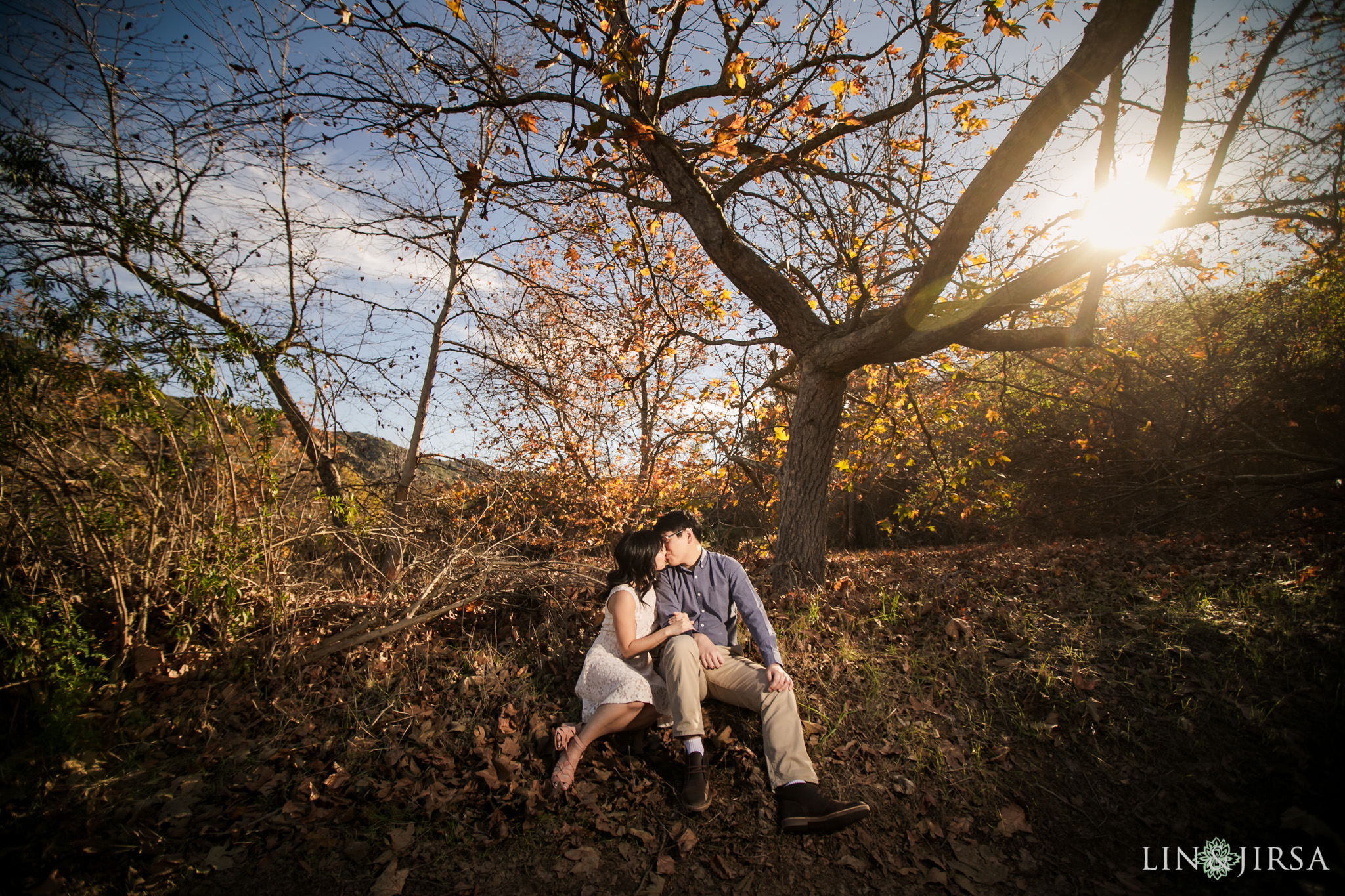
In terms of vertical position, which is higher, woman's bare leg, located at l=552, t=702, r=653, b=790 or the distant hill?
the distant hill

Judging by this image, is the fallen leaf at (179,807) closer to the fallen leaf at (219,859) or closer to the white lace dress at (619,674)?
the fallen leaf at (219,859)

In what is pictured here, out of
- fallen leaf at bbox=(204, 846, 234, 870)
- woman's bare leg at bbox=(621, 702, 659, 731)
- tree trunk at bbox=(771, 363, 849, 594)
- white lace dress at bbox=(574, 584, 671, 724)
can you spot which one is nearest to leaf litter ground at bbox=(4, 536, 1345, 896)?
fallen leaf at bbox=(204, 846, 234, 870)

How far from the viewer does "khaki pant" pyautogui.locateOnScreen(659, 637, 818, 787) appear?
2695 mm

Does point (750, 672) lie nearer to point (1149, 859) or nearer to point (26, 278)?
point (1149, 859)

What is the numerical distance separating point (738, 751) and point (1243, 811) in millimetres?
2458

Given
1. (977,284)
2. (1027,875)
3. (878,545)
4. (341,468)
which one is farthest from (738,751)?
(878,545)

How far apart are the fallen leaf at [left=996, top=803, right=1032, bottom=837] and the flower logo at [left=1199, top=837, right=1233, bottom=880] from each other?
656mm

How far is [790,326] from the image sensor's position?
514cm

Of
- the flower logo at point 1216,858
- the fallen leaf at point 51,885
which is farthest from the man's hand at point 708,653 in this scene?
the fallen leaf at point 51,885

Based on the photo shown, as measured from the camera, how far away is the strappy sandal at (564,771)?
8.94 feet

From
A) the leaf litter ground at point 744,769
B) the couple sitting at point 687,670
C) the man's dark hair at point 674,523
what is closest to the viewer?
the leaf litter ground at point 744,769

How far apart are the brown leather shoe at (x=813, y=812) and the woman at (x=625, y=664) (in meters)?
0.88

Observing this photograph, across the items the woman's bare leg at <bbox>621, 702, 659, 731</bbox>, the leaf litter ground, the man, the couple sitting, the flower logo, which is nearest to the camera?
the flower logo

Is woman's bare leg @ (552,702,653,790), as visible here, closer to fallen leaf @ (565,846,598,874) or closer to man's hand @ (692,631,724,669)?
fallen leaf @ (565,846,598,874)
